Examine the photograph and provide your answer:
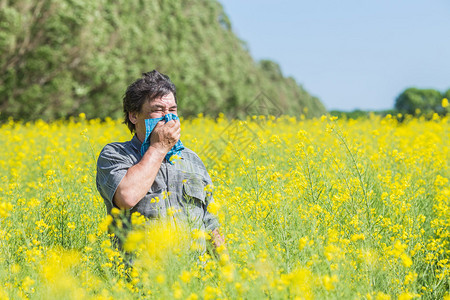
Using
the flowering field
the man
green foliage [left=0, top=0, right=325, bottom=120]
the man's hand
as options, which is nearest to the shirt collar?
the man

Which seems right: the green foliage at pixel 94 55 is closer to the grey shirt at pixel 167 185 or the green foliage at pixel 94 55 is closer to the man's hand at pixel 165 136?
the grey shirt at pixel 167 185

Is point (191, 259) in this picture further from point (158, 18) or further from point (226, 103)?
point (226, 103)

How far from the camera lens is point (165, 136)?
222 cm

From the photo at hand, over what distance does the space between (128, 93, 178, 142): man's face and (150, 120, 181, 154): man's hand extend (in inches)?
7.2

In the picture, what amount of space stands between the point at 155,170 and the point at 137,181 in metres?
0.10

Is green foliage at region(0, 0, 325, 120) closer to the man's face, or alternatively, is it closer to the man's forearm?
the man's face

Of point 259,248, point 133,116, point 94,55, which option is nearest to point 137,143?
point 133,116

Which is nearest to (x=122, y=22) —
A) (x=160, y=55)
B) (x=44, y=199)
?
(x=160, y=55)

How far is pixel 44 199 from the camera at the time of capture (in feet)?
10.0

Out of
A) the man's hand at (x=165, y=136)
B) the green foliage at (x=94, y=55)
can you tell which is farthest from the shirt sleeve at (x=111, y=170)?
the green foliage at (x=94, y=55)

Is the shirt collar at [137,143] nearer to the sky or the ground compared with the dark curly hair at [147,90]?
nearer to the ground

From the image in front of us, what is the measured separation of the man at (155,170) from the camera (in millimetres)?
2186

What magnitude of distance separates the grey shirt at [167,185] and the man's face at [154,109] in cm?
8

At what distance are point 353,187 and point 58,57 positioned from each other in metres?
9.94
